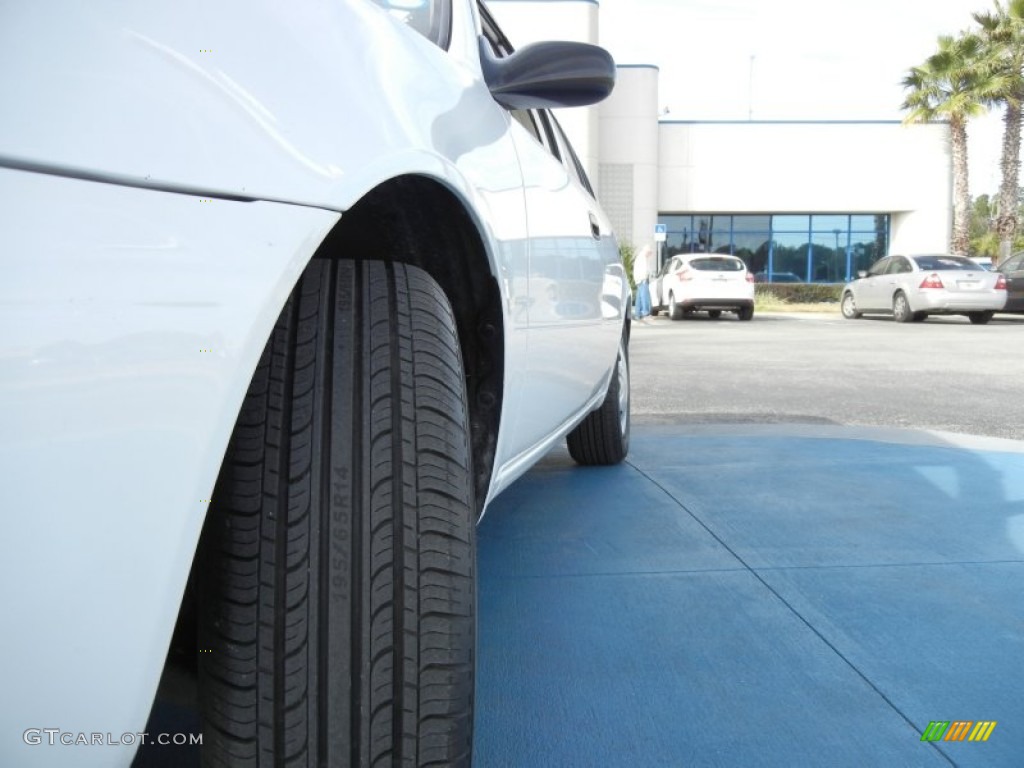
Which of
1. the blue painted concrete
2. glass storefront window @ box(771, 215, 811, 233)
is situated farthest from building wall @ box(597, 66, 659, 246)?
the blue painted concrete

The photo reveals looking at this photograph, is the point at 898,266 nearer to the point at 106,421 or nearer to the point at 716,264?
the point at 716,264

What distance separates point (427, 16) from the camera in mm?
1938

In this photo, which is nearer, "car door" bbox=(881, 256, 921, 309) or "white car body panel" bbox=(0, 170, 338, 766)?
"white car body panel" bbox=(0, 170, 338, 766)

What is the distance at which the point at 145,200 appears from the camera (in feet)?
3.10

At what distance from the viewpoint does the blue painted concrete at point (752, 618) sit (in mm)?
1876

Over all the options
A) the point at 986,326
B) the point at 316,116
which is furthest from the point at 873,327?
the point at 316,116

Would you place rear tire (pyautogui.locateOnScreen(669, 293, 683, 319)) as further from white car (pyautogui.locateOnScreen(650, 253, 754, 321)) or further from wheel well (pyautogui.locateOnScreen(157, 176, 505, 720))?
wheel well (pyautogui.locateOnScreen(157, 176, 505, 720))

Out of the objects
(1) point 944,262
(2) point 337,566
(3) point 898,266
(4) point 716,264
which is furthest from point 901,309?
(2) point 337,566

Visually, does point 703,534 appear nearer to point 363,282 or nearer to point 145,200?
point 363,282

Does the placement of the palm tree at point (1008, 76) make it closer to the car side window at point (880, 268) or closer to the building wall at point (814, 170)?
the building wall at point (814, 170)

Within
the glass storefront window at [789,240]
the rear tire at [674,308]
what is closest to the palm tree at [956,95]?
the glass storefront window at [789,240]

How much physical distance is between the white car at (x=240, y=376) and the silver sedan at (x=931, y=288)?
58.7ft

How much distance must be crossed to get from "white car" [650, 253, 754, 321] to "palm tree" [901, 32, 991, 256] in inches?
427

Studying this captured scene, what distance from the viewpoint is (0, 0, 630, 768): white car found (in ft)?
2.89
